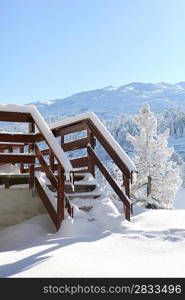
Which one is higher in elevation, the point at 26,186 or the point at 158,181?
the point at 26,186

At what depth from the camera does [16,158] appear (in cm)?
731

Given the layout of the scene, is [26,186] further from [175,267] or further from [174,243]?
[175,267]

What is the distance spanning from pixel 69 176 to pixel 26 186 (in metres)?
1.54

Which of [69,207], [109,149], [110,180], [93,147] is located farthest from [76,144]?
[69,207]

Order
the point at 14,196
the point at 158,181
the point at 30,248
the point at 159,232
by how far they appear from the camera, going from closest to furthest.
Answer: the point at 30,248
the point at 159,232
the point at 14,196
the point at 158,181

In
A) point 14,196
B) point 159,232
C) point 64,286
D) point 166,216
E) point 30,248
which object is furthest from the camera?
point 166,216

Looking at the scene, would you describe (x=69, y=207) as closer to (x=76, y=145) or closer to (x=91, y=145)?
(x=91, y=145)

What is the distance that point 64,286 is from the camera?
346 centimetres

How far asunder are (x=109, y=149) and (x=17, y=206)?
2181 mm

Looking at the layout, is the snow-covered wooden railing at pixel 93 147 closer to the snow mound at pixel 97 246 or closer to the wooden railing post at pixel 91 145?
the wooden railing post at pixel 91 145

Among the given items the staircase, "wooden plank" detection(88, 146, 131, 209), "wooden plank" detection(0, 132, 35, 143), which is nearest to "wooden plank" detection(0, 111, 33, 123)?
the staircase

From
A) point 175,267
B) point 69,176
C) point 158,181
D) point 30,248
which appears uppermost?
point 69,176

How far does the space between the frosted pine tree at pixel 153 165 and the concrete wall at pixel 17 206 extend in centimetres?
1560

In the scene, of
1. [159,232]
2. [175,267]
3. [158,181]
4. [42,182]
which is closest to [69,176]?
[42,182]
